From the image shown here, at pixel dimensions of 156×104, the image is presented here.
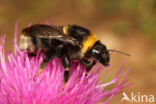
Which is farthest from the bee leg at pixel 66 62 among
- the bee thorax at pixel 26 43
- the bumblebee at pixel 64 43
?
the bee thorax at pixel 26 43

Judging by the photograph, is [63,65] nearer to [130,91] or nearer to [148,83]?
[130,91]

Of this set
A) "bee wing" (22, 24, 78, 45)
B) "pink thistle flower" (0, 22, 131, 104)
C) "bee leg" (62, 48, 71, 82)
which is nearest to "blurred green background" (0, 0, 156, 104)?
"pink thistle flower" (0, 22, 131, 104)

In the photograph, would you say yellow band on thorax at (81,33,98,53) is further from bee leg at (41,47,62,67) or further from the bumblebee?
bee leg at (41,47,62,67)

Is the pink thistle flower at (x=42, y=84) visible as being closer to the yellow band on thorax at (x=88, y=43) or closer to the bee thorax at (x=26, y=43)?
the bee thorax at (x=26, y=43)

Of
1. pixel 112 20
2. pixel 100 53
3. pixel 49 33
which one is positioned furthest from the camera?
pixel 112 20

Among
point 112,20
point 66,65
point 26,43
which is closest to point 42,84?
point 66,65

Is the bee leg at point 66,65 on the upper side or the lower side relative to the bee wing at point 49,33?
lower

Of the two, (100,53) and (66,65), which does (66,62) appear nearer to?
(66,65)
